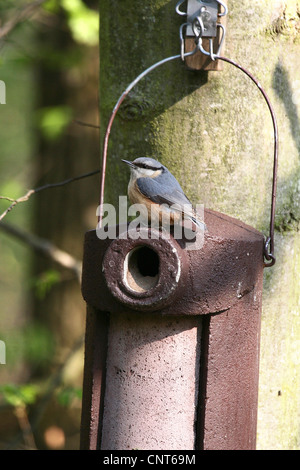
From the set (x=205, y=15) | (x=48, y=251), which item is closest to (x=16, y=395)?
(x=48, y=251)

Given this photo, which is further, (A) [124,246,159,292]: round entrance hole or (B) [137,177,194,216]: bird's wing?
(B) [137,177,194,216]: bird's wing

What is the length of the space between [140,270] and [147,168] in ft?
1.11

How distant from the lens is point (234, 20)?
6.41 ft

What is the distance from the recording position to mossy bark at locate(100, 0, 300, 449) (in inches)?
77.2

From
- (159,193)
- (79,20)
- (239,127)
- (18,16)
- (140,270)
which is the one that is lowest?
(140,270)

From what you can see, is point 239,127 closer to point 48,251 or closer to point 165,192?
point 165,192

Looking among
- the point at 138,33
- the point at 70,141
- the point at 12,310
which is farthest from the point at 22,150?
the point at 138,33

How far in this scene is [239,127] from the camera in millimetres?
1960

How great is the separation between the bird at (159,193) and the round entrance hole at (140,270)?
0.13 metres

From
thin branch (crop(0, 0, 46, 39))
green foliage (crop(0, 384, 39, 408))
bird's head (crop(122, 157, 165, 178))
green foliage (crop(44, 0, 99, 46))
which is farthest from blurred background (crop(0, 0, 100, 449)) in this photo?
bird's head (crop(122, 157, 165, 178))

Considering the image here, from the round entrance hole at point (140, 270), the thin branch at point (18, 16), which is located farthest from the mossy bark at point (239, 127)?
the thin branch at point (18, 16)

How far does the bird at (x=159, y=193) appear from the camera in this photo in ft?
5.84

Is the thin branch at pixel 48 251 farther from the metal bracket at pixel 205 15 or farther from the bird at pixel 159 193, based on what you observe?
the metal bracket at pixel 205 15

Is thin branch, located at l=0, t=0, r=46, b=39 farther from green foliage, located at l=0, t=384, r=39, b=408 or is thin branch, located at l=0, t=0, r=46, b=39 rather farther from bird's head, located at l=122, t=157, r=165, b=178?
green foliage, located at l=0, t=384, r=39, b=408
